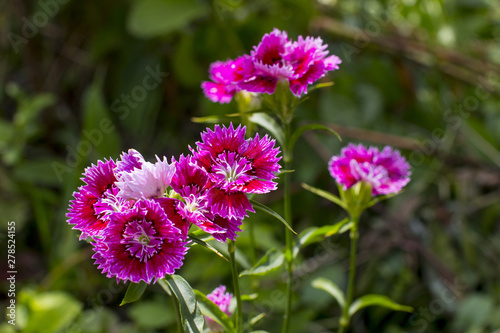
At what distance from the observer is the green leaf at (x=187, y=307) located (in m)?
0.56

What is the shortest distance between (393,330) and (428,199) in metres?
0.56

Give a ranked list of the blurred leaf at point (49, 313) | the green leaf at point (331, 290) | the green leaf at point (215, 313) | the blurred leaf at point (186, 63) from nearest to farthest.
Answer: the green leaf at point (215, 313), the green leaf at point (331, 290), the blurred leaf at point (49, 313), the blurred leaf at point (186, 63)

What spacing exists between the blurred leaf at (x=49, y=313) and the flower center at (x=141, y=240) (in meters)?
0.94

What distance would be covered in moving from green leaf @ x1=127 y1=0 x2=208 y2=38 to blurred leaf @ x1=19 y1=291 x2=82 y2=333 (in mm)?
972

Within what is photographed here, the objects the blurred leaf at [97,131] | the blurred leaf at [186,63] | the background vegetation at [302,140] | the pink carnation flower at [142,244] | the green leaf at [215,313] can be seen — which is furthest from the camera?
the blurred leaf at [186,63]

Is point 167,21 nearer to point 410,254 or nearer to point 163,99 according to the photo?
point 163,99

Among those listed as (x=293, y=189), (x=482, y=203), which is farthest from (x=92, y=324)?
(x=482, y=203)

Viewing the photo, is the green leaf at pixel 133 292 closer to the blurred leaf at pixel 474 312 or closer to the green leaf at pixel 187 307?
the green leaf at pixel 187 307

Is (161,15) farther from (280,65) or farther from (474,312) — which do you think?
(474,312)

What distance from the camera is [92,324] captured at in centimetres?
155

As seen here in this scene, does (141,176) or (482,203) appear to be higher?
(482,203)

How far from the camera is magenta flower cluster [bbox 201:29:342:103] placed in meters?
0.70

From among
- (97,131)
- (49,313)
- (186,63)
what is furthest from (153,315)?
(186,63)

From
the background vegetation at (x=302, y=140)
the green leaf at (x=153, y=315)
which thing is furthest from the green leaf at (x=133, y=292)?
the green leaf at (x=153, y=315)
